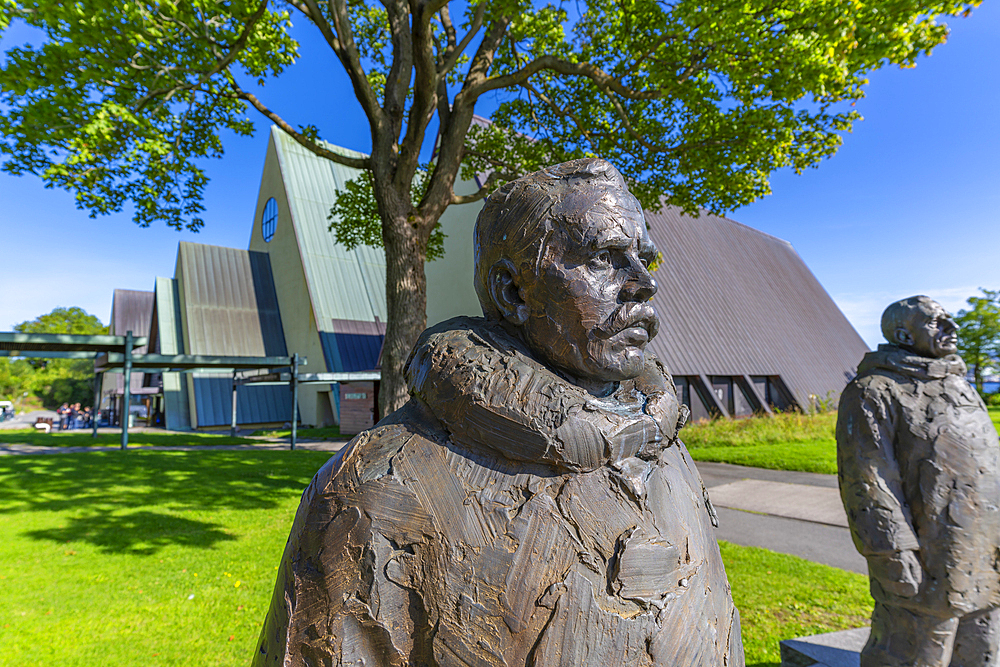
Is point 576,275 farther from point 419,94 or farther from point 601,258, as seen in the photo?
point 419,94

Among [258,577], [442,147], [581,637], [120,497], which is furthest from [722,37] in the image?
[120,497]

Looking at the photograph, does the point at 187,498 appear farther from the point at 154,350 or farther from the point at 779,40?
the point at 154,350

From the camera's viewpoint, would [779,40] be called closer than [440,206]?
Yes

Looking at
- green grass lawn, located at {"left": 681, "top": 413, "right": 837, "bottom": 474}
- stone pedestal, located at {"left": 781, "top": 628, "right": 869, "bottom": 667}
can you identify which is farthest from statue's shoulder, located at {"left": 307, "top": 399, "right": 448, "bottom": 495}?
green grass lawn, located at {"left": 681, "top": 413, "right": 837, "bottom": 474}

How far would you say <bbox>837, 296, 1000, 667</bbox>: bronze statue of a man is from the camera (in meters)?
2.90

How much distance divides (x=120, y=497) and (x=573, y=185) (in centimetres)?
934

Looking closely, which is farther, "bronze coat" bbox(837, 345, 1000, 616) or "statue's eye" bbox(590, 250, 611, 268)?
"bronze coat" bbox(837, 345, 1000, 616)

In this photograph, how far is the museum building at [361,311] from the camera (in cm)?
1800

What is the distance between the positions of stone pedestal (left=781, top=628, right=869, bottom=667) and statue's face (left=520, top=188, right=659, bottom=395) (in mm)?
3510

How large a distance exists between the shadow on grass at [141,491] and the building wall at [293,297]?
10.8m

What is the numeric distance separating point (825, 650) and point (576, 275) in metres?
3.86

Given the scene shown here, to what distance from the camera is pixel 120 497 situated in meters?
8.08

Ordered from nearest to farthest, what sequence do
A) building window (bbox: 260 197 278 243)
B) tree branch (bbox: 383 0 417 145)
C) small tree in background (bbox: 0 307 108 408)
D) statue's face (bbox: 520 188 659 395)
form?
statue's face (bbox: 520 188 659 395) → tree branch (bbox: 383 0 417 145) → building window (bbox: 260 197 278 243) → small tree in background (bbox: 0 307 108 408)

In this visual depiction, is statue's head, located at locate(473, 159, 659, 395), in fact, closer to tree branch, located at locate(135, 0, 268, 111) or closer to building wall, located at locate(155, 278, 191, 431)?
tree branch, located at locate(135, 0, 268, 111)
